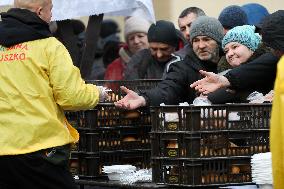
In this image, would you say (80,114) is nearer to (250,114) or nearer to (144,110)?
(144,110)

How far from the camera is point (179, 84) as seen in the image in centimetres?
820

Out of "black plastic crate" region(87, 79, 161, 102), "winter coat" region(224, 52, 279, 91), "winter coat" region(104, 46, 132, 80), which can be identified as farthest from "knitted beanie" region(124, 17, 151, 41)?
"winter coat" region(224, 52, 279, 91)

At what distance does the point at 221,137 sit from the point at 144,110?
123 cm

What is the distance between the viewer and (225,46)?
7988 mm

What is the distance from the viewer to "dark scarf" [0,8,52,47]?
23.4 ft

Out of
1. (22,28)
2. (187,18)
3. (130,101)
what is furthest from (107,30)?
(22,28)

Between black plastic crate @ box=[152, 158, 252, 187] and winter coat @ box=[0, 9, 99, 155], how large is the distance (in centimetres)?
71

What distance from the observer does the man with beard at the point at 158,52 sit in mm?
9812

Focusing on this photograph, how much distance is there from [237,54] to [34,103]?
165 centimetres

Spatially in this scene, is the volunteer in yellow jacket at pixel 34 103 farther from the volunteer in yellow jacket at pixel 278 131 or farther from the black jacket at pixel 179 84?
the volunteer in yellow jacket at pixel 278 131

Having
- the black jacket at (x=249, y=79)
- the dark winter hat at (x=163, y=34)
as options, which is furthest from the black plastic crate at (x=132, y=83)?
the black jacket at (x=249, y=79)

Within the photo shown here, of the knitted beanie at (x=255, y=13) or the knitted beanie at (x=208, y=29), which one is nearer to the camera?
the knitted beanie at (x=208, y=29)

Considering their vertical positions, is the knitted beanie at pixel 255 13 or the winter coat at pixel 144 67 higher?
the knitted beanie at pixel 255 13

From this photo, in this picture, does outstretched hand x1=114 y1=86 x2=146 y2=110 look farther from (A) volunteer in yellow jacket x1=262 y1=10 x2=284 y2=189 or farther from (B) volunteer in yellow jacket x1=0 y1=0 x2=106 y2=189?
(A) volunteer in yellow jacket x1=262 y1=10 x2=284 y2=189
